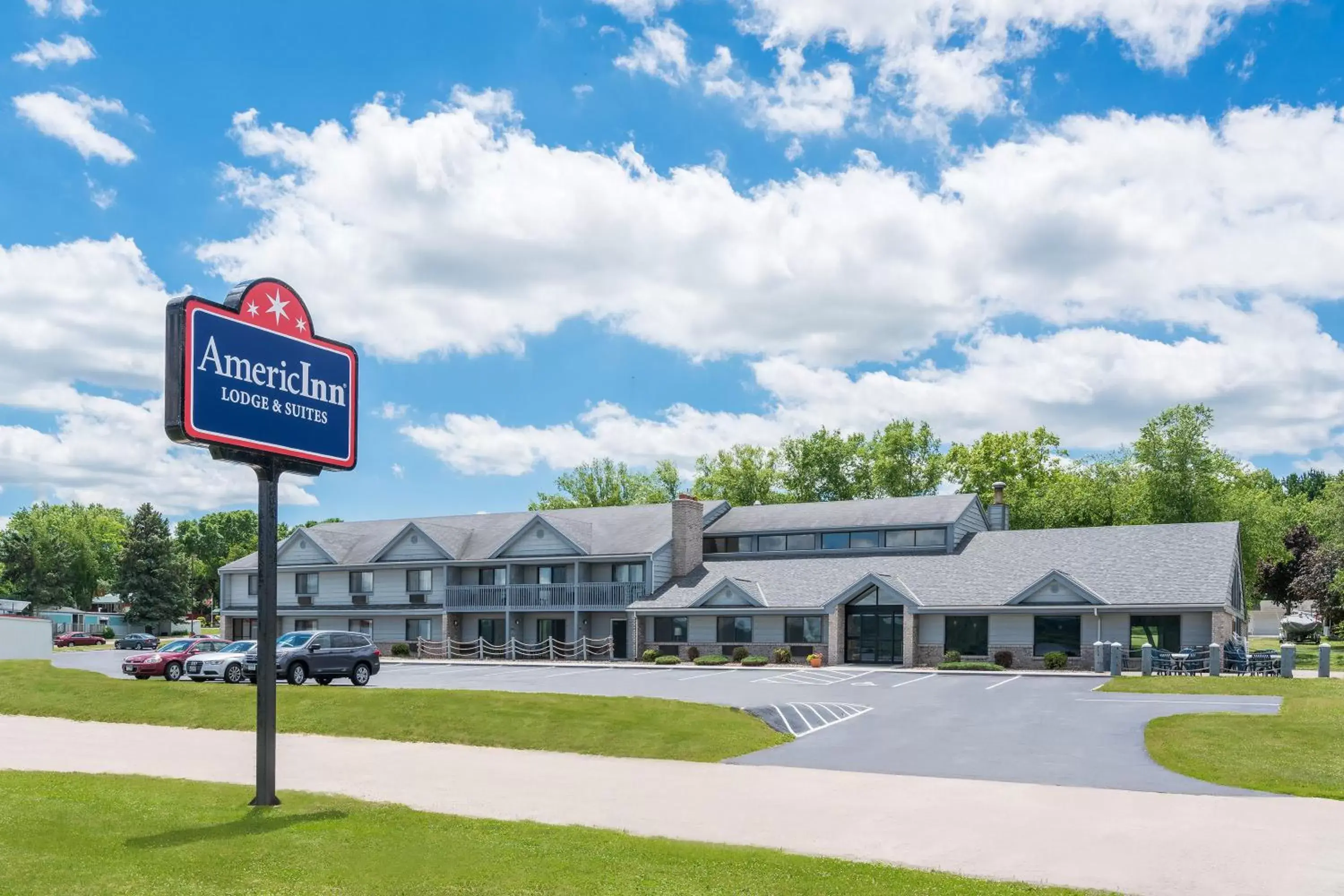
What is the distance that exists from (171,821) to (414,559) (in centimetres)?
4729

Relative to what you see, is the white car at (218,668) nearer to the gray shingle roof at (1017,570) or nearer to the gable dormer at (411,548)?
the gray shingle roof at (1017,570)

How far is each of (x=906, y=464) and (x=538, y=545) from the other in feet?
131

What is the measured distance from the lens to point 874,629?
46656mm

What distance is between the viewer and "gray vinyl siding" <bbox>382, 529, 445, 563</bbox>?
58.6 metres

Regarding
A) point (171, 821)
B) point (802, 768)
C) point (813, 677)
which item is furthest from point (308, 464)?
point (813, 677)

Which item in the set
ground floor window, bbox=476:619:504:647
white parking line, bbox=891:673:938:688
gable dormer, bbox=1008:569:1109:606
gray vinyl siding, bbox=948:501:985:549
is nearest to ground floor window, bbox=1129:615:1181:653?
gable dormer, bbox=1008:569:1109:606

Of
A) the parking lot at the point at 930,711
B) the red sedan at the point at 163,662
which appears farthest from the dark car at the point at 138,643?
the red sedan at the point at 163,662

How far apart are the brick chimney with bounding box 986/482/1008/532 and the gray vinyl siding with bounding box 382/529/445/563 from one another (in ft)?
93.9

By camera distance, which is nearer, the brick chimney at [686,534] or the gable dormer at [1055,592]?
the gable dormer at [1055,592]

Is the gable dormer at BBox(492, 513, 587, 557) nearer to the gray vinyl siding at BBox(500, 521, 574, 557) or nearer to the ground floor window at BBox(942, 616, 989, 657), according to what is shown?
the gray vinyl siding at BBox(500, 521, 574, 557)

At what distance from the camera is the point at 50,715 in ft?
91.6

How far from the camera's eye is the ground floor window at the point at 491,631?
2238 inches

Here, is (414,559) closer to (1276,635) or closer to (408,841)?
(408,841)

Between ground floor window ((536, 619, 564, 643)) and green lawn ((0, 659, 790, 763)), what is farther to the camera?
ground floor window ((536, 619, 564, 643))
